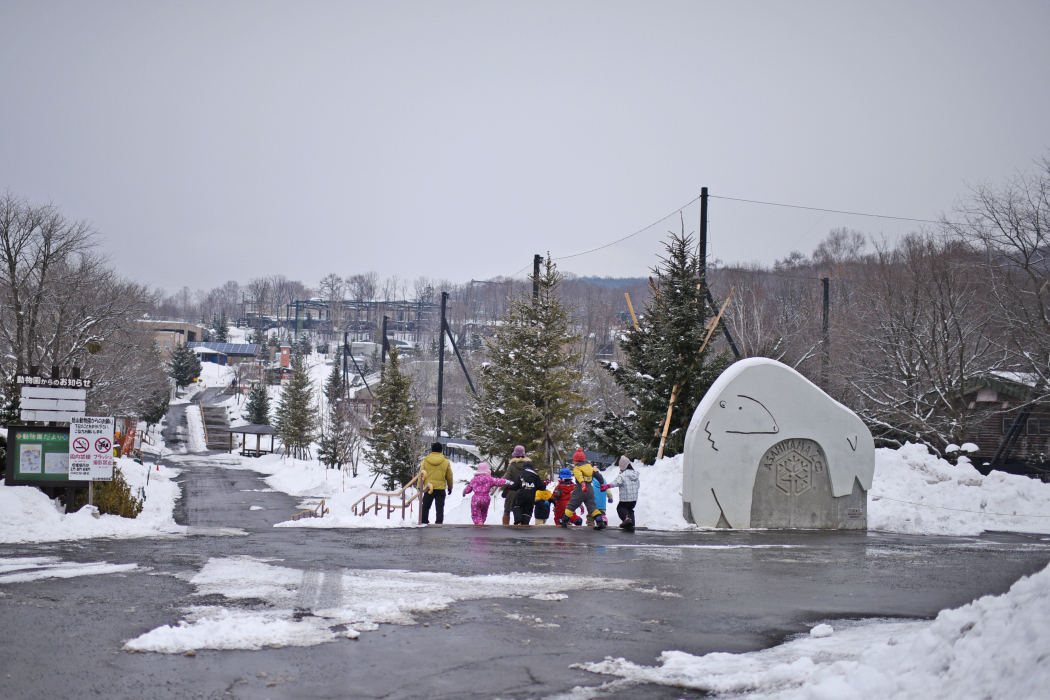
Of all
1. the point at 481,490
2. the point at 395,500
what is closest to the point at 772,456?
the point at 481,490

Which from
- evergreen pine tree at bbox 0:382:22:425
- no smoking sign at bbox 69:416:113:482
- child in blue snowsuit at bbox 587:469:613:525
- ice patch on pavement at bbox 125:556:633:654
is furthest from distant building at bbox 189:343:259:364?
ice patch on pavement at bbox 125:556:633:654

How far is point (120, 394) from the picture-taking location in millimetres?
41250

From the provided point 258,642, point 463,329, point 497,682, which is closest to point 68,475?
point 258,642

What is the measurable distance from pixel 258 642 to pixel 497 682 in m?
1.91

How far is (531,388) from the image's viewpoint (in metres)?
25.6

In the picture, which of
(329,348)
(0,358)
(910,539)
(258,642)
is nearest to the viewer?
(258,642)

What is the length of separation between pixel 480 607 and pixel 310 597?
158 cm

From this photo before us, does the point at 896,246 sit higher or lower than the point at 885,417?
higher

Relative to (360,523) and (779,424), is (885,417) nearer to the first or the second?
(779,424)

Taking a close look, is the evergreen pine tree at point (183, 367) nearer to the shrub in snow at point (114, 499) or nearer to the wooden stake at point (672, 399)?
the wooden stake at point (672, 399)

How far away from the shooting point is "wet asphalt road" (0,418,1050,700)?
521 cm

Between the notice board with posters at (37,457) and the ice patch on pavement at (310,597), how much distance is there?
6424 mm

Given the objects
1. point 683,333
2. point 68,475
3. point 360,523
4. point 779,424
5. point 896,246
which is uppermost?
point 896,246

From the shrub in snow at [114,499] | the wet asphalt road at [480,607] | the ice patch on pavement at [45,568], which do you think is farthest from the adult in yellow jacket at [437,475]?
the ice patch on pavement at [45,568]
